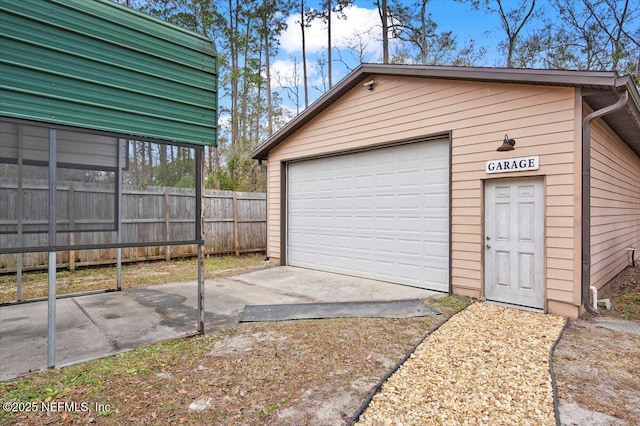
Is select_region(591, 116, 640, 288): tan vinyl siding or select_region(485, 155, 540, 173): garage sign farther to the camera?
select_region(591, 116, 640, 288): tan vinyl siding

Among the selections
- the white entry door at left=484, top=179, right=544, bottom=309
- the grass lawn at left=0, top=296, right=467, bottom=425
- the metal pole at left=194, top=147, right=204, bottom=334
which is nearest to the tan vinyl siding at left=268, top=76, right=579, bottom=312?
the white entry door at left=484, top=179, right=544, bottom=309

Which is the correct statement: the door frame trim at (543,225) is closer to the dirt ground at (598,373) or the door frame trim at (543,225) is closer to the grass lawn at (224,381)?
the dirt ground at (598,373)

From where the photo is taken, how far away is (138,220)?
28.1 ft

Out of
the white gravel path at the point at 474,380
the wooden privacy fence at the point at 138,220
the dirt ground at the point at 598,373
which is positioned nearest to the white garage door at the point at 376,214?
the white gravel path at the point at 474,380

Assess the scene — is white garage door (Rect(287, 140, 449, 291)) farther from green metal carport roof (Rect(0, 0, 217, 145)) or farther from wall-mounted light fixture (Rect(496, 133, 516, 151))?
green metal carport roof (Rect(0, 0, 217, 145))

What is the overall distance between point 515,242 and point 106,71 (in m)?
5.39

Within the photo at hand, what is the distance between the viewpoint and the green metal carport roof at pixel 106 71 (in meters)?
2.75

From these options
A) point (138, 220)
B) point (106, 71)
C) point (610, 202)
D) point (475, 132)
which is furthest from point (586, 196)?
point (138, 220)

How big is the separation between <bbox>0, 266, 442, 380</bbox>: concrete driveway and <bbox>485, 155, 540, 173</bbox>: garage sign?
7.32 ft

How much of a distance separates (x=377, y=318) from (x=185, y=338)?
7.59ft

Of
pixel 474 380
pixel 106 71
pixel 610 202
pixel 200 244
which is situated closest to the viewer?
pixel 474 380

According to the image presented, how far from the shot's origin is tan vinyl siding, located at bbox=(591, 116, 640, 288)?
5.22 meters

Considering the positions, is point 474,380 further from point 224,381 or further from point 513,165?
point 513,165

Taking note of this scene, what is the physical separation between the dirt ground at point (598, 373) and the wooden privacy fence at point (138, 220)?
13.9ft
